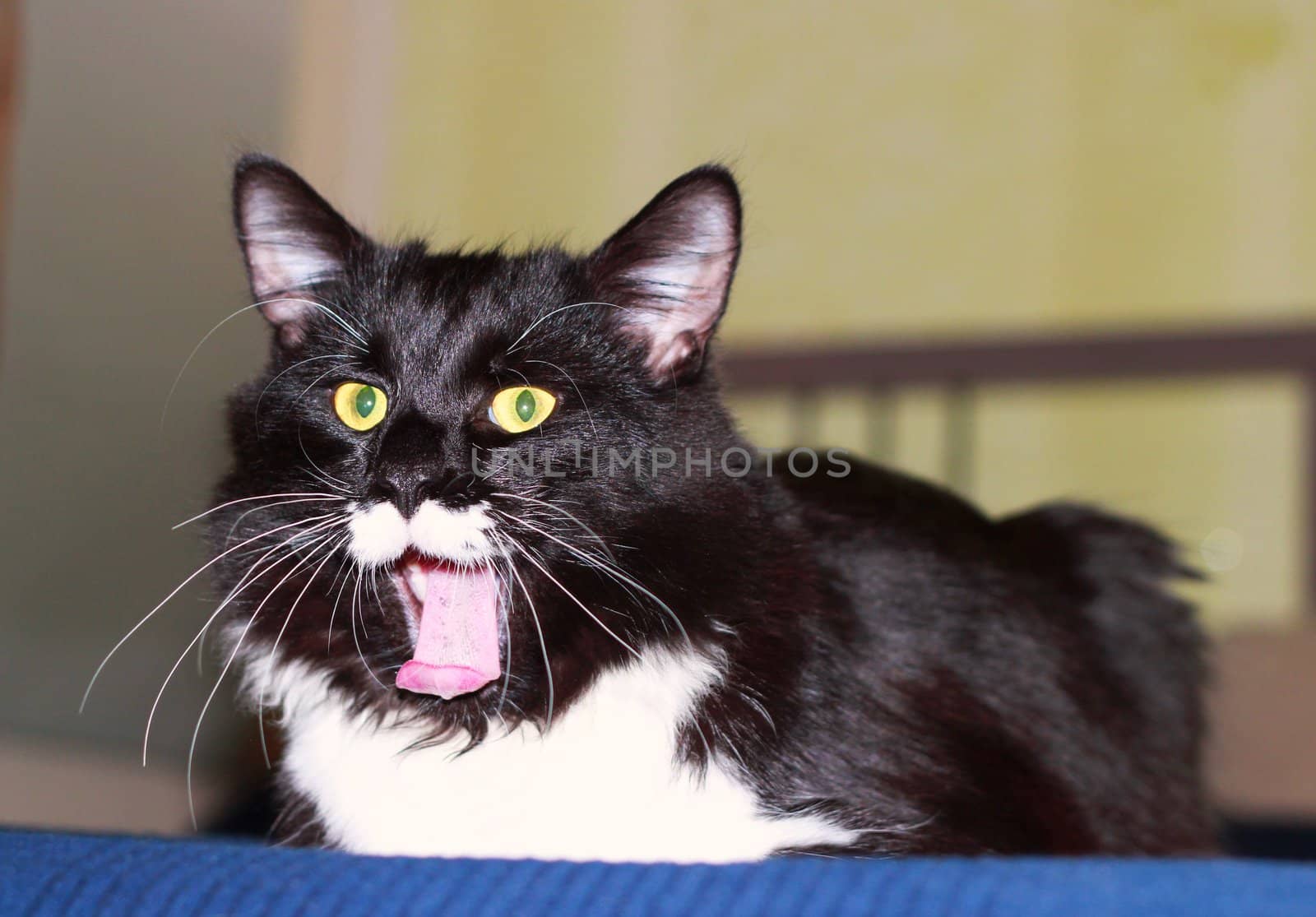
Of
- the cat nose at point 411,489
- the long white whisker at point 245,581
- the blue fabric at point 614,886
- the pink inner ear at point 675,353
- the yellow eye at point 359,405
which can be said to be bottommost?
the blue fabric at point 614,886

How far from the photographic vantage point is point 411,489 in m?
1.02

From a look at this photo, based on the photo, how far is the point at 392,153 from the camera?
13.4ft

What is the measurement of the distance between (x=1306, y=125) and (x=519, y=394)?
2873 mm

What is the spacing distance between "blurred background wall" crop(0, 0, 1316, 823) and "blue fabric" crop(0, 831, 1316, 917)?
1716 mm

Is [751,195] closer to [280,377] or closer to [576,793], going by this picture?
[280,377]

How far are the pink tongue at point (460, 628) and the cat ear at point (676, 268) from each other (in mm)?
289

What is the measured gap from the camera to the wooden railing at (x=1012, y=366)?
2826 millimetres

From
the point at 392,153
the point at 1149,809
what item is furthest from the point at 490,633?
the point at 392,153

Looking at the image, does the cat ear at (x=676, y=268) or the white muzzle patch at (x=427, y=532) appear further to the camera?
the cat ear at (x=676, y=268)

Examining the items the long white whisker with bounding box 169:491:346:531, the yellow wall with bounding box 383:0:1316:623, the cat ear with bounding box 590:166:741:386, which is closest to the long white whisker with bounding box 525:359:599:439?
the cat ear with bounding box 590:166:741:386

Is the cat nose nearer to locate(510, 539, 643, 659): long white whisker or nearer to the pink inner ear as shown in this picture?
locate(510, 539, 643, 659): long white whisker

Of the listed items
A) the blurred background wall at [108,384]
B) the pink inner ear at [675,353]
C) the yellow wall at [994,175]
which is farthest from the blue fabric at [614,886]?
the yellow wall at [994,175]

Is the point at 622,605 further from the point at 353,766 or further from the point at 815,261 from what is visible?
the point at 815,261

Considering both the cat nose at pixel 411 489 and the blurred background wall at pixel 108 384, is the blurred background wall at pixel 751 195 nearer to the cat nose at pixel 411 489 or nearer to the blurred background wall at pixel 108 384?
the blurred background wall at pixel 108 384
